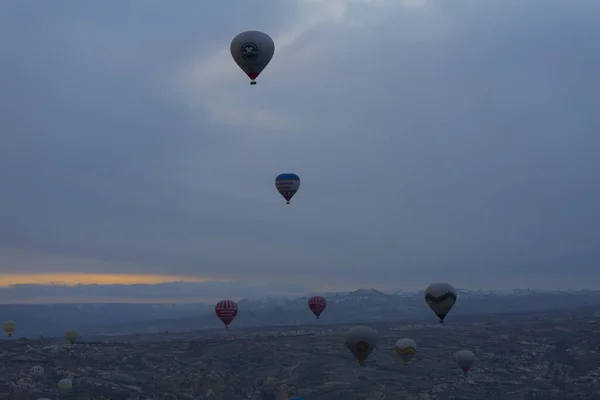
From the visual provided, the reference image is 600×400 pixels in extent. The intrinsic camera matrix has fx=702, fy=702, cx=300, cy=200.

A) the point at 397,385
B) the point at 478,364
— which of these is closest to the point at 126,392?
the point at 397,385

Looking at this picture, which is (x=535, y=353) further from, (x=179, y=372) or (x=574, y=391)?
(x=179, y=372)

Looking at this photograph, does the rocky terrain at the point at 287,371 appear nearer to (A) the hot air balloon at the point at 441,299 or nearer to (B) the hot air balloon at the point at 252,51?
(A) the hot air balloon at the point at 441,299

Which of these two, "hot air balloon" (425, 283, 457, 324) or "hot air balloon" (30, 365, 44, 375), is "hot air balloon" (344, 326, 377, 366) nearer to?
"hot air balloon" (425, 283, 457, 324)

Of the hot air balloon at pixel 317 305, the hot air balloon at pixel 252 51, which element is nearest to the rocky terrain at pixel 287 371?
the hot air balloon at pixel 317 305

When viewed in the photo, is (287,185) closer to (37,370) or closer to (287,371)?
(37,370)

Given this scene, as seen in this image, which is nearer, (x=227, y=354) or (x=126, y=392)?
(x=126, y=392)

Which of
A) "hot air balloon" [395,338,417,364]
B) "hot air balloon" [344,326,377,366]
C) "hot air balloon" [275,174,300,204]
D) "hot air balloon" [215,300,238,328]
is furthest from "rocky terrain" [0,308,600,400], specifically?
"hot air balloon" [275,174,300,204]

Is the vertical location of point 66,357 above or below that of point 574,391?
above

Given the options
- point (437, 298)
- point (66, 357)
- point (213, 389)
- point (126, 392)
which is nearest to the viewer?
point (437, 298)
